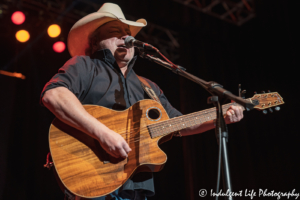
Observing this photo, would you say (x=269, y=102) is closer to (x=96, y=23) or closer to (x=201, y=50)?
(x=96, y=23)

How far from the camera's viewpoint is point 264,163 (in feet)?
18.2

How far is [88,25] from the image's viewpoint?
108 inches

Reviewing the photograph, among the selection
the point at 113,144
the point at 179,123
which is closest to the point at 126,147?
the point at 113,144

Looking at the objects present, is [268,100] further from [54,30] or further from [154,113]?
[54,30]

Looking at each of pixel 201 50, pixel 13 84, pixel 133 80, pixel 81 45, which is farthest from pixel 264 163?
pixel 13 84

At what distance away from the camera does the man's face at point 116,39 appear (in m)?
2.59

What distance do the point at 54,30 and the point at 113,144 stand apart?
12.8 feet

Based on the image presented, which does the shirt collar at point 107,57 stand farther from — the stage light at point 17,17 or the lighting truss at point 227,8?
the lighting truss at point 227,8

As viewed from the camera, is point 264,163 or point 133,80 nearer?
point 133,80

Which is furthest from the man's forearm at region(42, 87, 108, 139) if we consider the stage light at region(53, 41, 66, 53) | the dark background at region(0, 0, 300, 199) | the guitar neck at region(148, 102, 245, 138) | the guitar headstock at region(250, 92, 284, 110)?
the stage light at region(53, 41, 66, 53)

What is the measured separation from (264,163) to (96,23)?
467cm

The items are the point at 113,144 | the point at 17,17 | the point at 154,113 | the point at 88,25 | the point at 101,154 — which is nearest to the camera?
the point at 113,144

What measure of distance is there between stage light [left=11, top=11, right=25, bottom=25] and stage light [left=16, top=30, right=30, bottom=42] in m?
0.16

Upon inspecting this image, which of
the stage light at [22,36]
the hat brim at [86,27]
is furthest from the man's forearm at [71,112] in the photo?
the stage light at [22,36]
